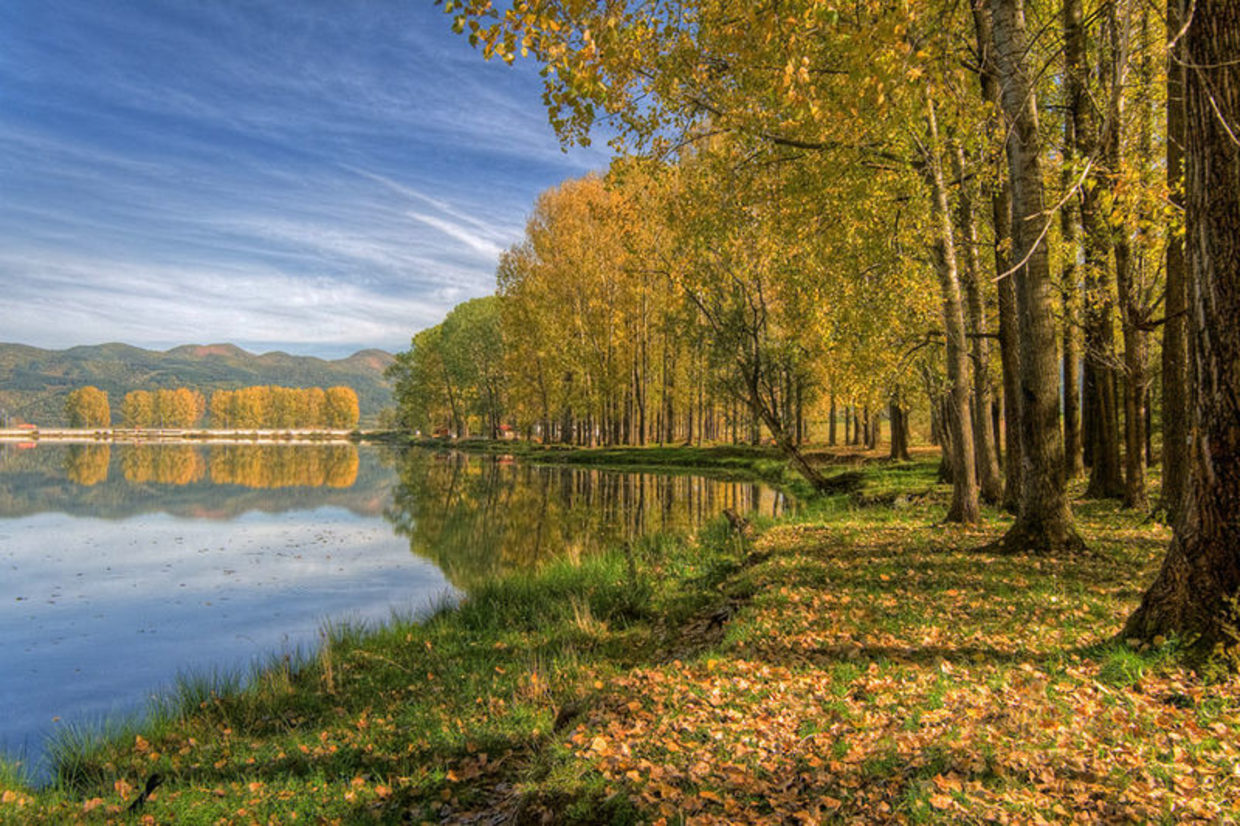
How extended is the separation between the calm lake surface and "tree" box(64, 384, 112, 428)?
193m

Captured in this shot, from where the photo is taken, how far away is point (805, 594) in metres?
8.47

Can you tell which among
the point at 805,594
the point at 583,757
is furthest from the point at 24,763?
the point at 805,594

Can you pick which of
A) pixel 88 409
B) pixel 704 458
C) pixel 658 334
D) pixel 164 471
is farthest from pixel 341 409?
pixel 704 458

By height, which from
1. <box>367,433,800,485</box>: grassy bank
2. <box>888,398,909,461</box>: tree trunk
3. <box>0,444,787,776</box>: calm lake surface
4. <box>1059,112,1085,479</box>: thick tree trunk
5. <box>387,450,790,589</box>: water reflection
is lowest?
<box>0,444,787,776</box>: calm lake surface

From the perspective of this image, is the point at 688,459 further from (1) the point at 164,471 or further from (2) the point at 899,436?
(1) the point at 164,471

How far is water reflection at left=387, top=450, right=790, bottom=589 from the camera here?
56.2 feet

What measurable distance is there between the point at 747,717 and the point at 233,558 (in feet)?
52.9

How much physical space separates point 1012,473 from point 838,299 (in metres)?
6.05

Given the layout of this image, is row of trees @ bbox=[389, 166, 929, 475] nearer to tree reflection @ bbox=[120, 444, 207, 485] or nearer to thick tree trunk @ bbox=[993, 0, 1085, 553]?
thick tree trunk @ bbox=[993, 0, 1085, 553]

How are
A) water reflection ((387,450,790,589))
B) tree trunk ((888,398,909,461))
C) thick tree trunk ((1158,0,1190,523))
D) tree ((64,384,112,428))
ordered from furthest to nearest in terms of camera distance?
tree ((64,384,112,428)), tree trunk ((888,398,909,461)), water reflection ((387,450,790,589)), thick tree trunk ((1158,0,1190,523))

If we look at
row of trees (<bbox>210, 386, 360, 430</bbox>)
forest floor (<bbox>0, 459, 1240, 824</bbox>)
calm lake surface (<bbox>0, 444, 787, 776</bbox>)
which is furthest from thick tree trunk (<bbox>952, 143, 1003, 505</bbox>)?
row of trees (<bbox>210, 386, 360, 430</bbox>)

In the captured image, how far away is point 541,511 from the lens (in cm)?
2428

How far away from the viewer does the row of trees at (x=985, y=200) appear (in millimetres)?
5066

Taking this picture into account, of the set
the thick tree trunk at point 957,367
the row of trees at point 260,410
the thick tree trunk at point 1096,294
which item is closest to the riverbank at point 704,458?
the thick tree trunk at point 1096,294
